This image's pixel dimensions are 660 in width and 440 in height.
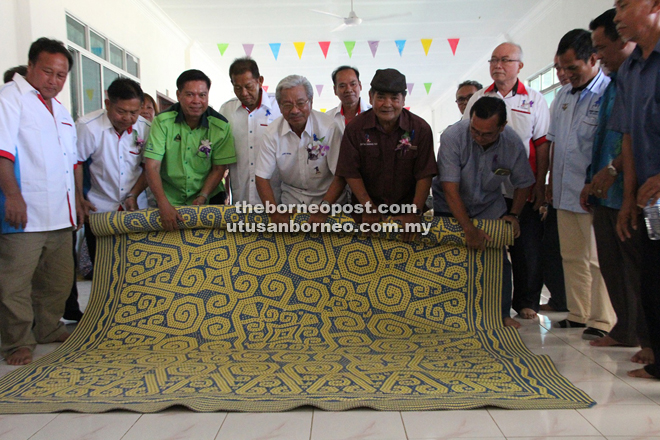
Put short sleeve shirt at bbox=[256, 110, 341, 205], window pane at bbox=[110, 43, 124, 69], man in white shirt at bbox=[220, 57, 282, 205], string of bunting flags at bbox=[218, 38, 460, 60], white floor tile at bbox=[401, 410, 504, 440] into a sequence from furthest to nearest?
string of bunting flags at bbox=[218, 38, 460, 60] → window pane at bbox=[110, 43, 124, 69] → man in white shirt at bbox=[220, 57, 282, 205] → short sleeve shirt at bbox=[256, 110, 341, 205] → white floor tile at bbox=[401, 410, 504, 440]

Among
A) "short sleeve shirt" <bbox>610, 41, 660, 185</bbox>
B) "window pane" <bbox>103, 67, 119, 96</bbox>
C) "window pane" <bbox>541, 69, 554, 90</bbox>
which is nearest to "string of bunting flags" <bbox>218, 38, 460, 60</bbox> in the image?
"window pane" <bbox>541, 69, 554, 90</bbox>

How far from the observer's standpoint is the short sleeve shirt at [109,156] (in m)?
3.05

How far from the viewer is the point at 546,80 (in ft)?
28.1

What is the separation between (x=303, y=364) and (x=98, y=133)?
6.03 ft

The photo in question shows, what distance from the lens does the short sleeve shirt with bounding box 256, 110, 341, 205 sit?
2900mm

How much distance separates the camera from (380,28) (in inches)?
361

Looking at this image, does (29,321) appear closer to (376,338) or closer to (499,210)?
(376,338)

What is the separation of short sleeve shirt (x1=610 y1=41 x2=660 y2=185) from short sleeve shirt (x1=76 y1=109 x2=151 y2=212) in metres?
2.59

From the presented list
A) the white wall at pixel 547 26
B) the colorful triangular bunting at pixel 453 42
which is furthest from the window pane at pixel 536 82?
the colorful triangular bunting at pixel 453 42

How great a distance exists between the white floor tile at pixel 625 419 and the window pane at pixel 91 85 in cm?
597

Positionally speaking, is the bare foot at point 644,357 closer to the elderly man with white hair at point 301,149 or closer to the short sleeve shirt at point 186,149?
the elderly man with white hair at point 301,149

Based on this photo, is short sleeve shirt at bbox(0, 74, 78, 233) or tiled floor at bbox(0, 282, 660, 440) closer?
tiled floor at bbox(0, 282, 660, 440)

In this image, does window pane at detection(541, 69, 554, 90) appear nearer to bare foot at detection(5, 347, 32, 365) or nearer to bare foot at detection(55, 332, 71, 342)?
bare foot at detection(55, 332, 71, 342)

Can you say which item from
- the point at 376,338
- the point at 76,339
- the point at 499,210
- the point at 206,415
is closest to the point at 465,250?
the point at 499,210
